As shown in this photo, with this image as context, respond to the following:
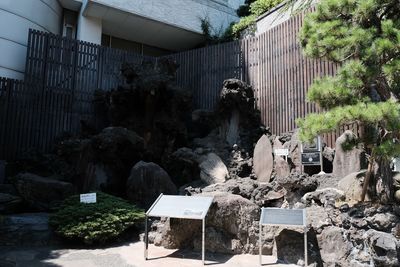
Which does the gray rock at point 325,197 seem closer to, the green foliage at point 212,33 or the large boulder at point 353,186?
the large boulder at point 353,186

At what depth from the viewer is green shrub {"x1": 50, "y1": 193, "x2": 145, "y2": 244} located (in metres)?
7.11

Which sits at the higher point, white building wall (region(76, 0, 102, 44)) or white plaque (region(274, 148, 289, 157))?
white building wall (region(76, 0, 102, 44))

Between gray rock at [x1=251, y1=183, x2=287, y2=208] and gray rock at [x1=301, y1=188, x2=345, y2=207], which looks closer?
gray rock at [x1=301, y1=188, x2=345, y2=207]

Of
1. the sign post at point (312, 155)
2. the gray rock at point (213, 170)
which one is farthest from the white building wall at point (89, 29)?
the sign post at point (312, 155)

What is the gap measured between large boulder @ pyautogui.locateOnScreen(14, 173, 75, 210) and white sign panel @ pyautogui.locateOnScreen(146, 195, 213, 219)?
3.45 m

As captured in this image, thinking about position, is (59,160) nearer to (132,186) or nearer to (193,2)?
(132,186)

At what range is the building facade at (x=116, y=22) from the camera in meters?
13.3

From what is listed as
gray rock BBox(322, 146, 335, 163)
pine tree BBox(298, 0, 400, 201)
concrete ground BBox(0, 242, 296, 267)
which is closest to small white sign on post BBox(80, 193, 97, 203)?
concrete ground BBox(0, 242, 296, 267)

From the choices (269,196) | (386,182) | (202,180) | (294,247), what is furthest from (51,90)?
(386,182)

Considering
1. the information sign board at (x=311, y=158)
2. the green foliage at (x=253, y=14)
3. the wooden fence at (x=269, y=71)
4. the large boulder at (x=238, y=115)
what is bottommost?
the information sign board at (x=311, y=158)

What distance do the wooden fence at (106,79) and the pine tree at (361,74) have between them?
344 cm

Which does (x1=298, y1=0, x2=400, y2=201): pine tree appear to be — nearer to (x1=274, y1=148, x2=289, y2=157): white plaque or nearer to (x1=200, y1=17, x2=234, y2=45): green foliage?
(x1=274, y1=148, x2=289, y2=157): white plaque

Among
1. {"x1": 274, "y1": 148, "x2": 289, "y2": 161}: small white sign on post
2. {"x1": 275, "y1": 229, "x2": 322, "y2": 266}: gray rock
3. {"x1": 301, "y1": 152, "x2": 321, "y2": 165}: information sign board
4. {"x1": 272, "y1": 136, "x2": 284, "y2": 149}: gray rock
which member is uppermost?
{"x1": 272, "y1": 136, "x2": 284, "y2": 149}: gray rock

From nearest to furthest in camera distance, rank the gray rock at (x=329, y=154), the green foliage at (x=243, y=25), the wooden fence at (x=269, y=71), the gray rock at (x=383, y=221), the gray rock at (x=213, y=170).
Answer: the gray rock at (x=383, y=221) → the gray rock at (x=329, y=154) → the gray rock at (x=213, y=170) → the wooden fence at (x=269, y=71) → the green foliage at (x=243, y=25)
